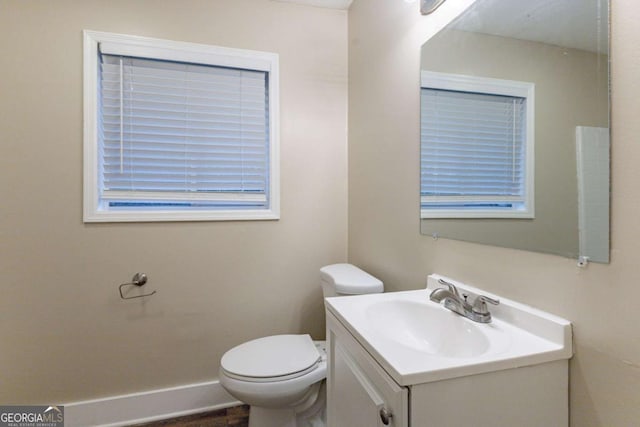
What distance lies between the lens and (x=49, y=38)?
4.99 ft

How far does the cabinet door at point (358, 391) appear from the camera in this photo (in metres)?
0.64

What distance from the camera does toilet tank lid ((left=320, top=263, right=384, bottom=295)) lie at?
1.41 meters

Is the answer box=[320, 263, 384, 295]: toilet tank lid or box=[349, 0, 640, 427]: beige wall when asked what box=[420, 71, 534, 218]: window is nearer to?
box=[349, 0, 640, 427]: beige wall

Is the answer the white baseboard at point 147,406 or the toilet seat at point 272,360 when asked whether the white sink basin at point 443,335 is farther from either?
the white baseboard at point 147,406

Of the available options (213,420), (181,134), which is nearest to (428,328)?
(213,420)

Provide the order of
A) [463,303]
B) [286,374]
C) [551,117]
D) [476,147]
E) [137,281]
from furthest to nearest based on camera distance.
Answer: [137,281]
[286,374]
[476,147]
[463,303]
[551,117]

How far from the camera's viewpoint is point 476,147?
3.40 feet

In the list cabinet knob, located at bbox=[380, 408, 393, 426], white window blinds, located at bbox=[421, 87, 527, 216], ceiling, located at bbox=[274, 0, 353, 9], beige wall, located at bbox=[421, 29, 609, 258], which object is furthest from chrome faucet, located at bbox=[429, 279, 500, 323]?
ceiling, located at bbox=[274, 0, 353, 9]

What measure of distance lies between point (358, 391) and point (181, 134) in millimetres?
1599

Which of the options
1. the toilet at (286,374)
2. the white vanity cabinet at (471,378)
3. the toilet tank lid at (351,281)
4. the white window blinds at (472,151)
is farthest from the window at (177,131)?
the white vanity cabinet at (471,378)

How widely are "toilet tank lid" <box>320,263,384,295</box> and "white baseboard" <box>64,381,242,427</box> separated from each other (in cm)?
97

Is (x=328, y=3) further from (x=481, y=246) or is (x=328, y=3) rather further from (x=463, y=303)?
(x=463, y=303)

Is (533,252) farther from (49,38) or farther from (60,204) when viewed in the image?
(49,38)

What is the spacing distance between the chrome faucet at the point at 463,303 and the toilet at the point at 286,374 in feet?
1.55
